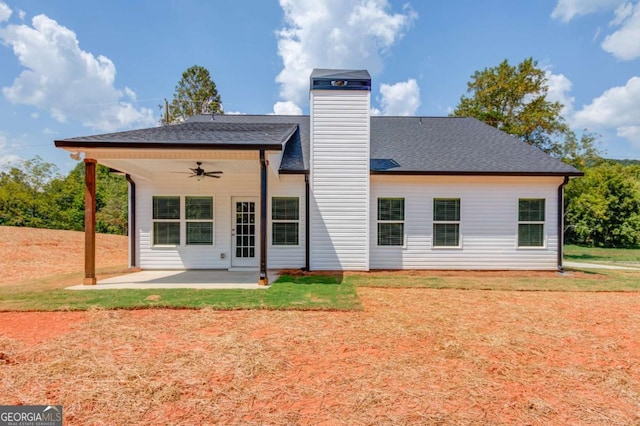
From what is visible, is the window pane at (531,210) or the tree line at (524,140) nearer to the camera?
the window pane at (531,210)

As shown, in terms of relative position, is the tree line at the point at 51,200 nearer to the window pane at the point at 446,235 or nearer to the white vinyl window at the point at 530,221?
the window pane at the point at 446,235

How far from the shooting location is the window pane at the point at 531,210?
30.2 feet

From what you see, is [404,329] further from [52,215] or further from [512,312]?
[52,215]

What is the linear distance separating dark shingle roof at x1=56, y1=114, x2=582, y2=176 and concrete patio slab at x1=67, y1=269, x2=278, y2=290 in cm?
298

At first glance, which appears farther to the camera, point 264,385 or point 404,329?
→ point 404,329

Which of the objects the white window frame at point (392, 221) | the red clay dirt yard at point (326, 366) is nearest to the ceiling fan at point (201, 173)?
the red clay dirt yard at point (326, 366)

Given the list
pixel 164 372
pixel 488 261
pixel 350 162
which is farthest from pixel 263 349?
pixel 488 261

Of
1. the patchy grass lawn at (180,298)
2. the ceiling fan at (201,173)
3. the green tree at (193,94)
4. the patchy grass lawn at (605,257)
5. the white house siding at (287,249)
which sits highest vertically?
the green tree at (193,94)

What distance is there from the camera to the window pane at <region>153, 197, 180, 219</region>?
920 cm

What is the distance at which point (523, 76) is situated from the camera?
14.8 metres

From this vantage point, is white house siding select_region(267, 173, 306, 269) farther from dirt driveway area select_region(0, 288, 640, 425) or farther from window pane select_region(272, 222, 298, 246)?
dirt driveway area select_region(0, 288, 640, 425)

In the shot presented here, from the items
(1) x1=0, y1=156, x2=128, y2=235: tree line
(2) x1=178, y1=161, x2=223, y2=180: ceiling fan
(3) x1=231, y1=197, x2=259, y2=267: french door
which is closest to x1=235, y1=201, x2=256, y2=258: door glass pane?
(3) x1=231, y1=197, x2=259, y2=267: french door

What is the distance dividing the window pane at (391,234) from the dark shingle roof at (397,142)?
1.60 m

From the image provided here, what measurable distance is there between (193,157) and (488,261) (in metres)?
8.55
